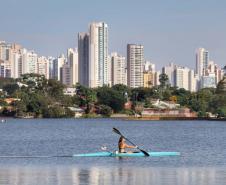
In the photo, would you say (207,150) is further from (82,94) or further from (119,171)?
(82,94)

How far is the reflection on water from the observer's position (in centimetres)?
3433

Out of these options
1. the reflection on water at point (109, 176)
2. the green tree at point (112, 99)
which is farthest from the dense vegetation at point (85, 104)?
the reflection on water at point (109, 176)

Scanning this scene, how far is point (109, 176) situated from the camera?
1455 inches

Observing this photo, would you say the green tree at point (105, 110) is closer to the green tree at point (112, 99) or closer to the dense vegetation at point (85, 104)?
the dense vegetation at point (85, 104)

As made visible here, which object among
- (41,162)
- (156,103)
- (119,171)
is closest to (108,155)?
(41,162)

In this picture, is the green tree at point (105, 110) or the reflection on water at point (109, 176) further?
the green tree at point (105, 110)

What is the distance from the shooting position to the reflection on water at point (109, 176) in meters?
34.3

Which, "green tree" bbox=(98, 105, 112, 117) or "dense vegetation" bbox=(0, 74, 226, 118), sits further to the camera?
"green tree" bbox=(98, 105, 112, 117)

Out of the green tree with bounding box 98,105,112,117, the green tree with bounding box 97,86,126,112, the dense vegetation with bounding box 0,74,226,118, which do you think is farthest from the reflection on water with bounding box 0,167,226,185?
the green tree with bounding box 98,105,112,117

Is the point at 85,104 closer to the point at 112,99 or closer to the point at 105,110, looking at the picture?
the point at 105,110

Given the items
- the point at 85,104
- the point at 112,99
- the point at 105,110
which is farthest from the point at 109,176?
the point at 85,104

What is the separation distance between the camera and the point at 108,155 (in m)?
48.2

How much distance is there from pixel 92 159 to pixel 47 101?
13689 centimetres

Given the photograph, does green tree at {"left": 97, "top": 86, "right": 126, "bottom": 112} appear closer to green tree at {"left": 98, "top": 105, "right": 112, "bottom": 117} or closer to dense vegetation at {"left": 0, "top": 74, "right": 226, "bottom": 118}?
dense vegetation at {"left": 0, "top": 74, "right": 226, "bottom": 118}
